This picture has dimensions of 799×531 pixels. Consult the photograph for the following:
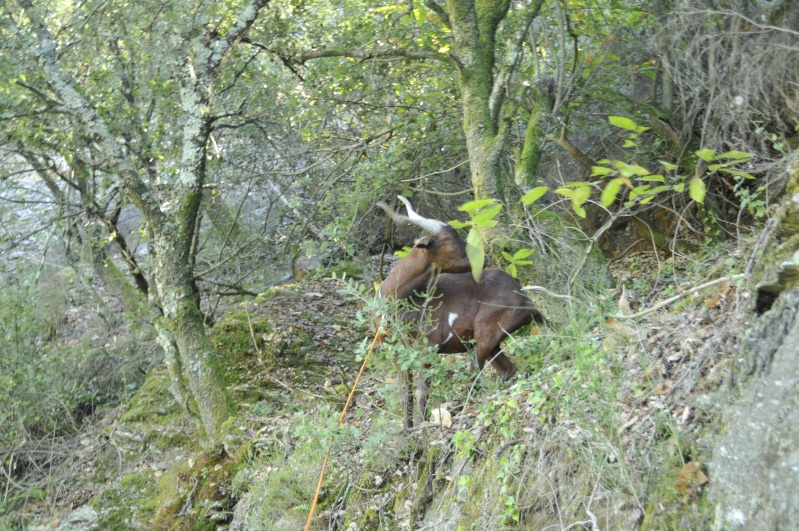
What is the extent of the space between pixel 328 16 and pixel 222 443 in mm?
5199

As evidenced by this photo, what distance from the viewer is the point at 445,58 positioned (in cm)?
675

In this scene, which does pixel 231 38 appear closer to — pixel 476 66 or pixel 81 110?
pixel 81 110

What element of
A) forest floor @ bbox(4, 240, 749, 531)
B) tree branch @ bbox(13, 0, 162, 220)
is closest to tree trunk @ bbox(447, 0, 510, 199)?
forest floor @ bbox(4, 240, 749, 531)

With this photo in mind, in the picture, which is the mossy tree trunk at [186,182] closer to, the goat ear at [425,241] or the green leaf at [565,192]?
the goat ear at [425,241]

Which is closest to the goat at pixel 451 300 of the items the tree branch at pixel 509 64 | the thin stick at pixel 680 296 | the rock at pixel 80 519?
the thin stick at pixel 680 296

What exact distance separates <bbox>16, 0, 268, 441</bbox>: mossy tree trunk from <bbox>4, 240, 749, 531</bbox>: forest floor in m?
0.65

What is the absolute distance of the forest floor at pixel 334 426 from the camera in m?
3.52

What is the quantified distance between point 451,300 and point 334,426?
130cm

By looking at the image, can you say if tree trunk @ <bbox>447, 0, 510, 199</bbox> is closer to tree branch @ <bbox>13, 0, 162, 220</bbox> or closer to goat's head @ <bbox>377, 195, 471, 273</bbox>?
Result: goat's head @ <bbox>377, 195, 471, 273</bbox>

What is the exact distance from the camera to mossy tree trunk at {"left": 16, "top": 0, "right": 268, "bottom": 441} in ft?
23.7

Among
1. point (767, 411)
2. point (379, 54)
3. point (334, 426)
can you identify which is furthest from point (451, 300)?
point (767, 411)

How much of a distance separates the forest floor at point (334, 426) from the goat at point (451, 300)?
0.29 m

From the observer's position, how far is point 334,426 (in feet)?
18.1

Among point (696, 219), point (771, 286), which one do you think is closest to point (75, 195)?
point (696, 219)
